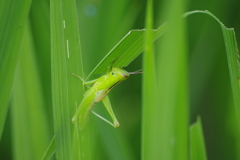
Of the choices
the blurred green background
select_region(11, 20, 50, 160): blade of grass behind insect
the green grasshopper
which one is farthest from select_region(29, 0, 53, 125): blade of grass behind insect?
the green grasshopper

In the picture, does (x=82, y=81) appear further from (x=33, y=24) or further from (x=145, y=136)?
(x=33, y=24)

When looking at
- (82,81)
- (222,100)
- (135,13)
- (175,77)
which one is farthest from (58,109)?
(222,100)

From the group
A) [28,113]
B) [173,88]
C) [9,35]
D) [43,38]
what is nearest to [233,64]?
[173,88]

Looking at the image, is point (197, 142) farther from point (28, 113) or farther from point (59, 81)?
point (28, 113)

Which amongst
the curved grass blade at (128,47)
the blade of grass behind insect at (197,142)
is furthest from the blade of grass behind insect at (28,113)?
the blade of grass behind insect at (197,142)

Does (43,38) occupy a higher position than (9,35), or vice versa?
(43,38)
